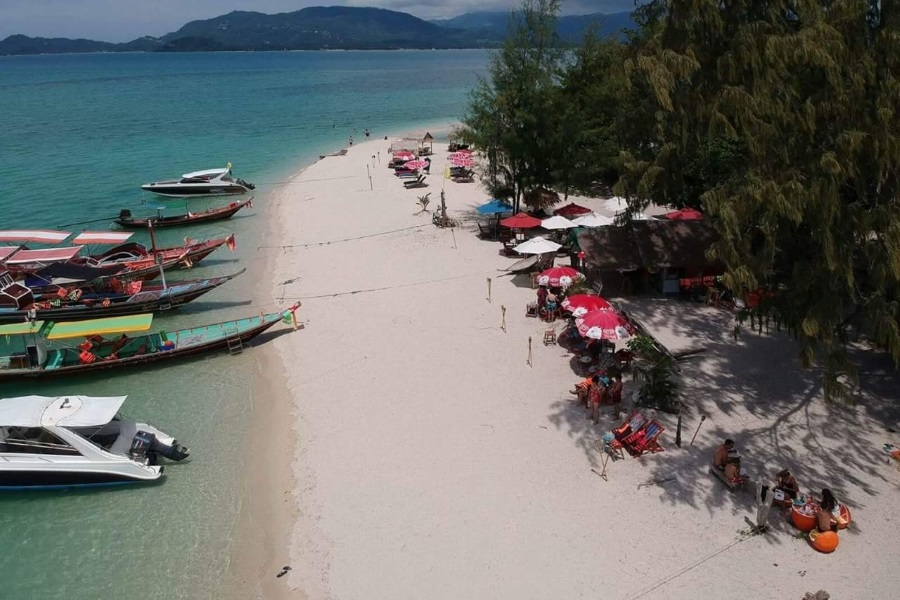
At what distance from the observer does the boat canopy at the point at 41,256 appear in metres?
22.1

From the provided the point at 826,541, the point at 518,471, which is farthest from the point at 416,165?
the point at 826,541

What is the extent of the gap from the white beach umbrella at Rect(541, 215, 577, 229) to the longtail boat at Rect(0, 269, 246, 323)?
11.7 metres

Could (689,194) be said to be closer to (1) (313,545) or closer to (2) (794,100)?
(2) (794,100)

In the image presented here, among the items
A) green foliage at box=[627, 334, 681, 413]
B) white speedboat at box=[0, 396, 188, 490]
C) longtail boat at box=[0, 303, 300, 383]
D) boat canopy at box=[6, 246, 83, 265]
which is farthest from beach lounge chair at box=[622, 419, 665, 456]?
boat canopy at box=[6, 246, 83, 265]

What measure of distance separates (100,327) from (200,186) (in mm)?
23115

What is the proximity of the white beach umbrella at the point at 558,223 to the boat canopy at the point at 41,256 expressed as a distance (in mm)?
17509

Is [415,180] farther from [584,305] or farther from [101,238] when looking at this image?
[584,305]

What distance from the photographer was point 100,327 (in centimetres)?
1673

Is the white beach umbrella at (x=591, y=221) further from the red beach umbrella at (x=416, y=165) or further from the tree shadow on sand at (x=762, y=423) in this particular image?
the red beach umbrella at (x=416, y=165)

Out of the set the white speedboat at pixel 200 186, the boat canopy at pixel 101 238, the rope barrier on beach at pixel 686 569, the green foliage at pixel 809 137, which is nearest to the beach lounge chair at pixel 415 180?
the white speedboat at pixel 200 186

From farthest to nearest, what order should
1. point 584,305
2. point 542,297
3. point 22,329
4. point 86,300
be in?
point 86,300 < point 542,297 < point 22,329 < point 584,305

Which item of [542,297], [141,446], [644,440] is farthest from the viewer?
[542,297]

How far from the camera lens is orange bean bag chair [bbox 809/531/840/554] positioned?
9.27 metres

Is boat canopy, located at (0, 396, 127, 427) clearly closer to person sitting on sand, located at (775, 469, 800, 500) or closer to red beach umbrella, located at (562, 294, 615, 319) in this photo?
red beach umbrella, located at (562, 294, 615, 319)
